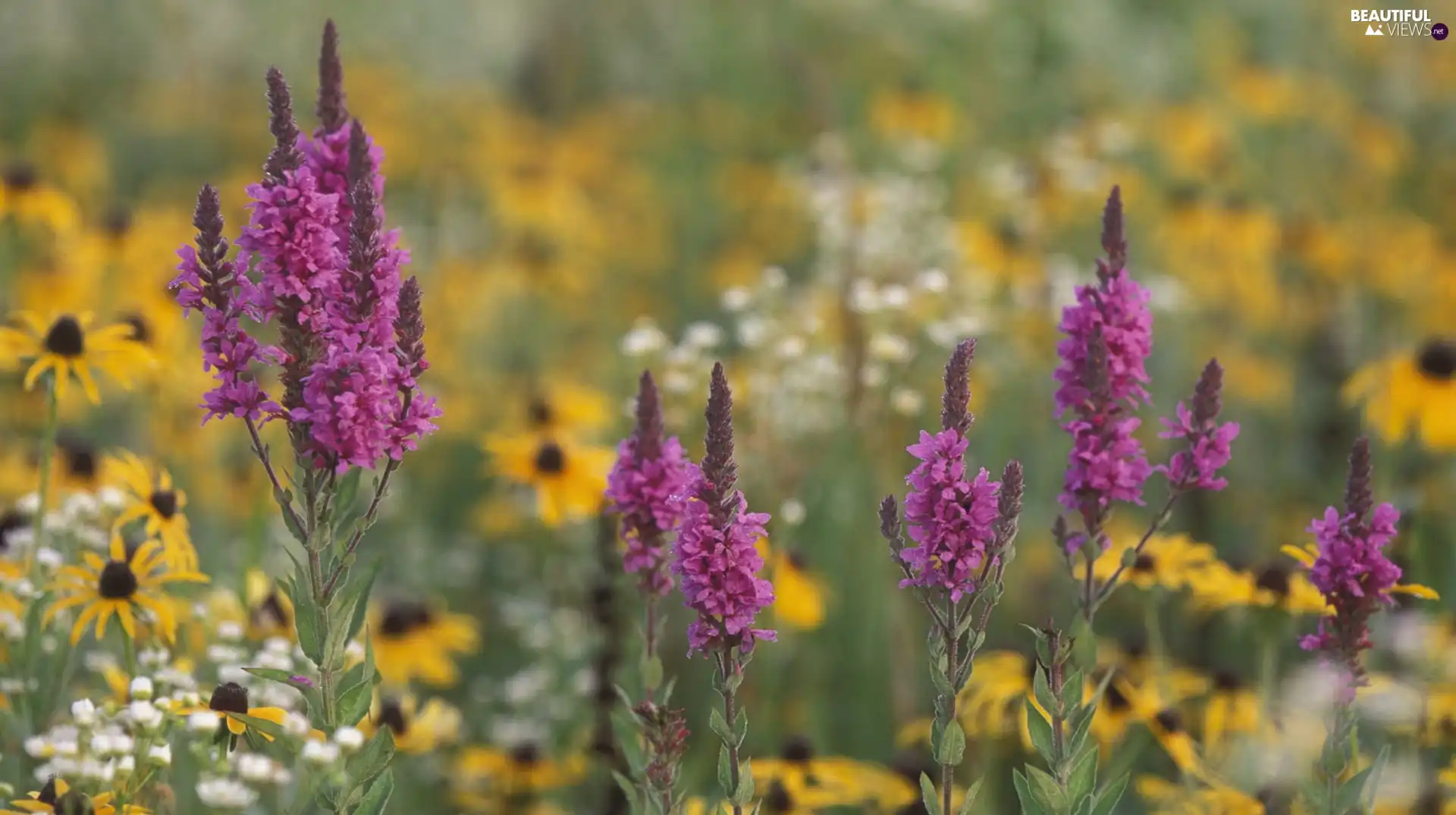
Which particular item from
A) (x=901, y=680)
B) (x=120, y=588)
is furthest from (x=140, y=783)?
(x=901, y=680)

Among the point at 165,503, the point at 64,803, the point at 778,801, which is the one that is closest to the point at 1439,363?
the point at 778,801

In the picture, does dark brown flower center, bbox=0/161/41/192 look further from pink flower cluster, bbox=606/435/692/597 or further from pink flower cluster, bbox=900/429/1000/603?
pink flower cluster, bbox=900/429/1000/603

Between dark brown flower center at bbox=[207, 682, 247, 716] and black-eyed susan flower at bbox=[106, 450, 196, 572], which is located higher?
black-eyed susan flower at bbox=[106, 450, 196, 572]

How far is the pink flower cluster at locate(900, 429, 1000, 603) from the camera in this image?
2.46 metres

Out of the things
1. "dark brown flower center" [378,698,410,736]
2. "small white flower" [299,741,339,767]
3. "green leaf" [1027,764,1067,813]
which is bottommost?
"dark brown flower center" [378,698,410,736]

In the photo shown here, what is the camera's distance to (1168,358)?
8.67 metres

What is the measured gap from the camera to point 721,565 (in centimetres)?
245

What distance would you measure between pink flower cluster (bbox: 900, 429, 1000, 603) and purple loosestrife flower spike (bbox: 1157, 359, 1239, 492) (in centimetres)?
45

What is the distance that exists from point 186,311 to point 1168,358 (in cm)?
701

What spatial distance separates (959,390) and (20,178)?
14.8 ft

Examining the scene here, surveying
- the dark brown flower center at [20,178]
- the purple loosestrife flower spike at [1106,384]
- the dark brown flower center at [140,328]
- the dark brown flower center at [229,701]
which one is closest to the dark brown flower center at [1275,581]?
the purple loosestrife flower spike at [1106,384]

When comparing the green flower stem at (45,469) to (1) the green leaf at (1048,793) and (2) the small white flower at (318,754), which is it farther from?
(1) the green leaf at (1048,793)

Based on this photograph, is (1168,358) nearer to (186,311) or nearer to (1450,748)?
(1450,748)

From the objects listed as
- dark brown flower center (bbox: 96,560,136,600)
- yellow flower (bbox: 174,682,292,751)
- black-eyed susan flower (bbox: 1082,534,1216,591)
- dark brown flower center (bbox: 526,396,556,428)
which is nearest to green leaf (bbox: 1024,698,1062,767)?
black-eyed susan flower (bbox: 1082,534,1216,591)
